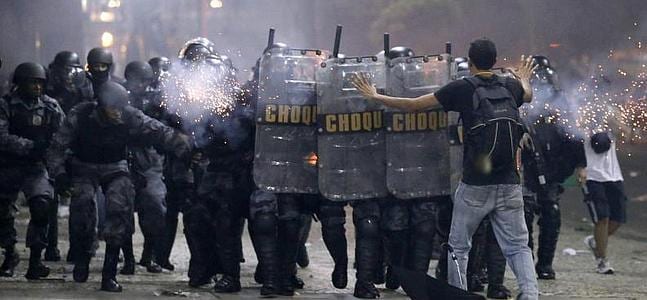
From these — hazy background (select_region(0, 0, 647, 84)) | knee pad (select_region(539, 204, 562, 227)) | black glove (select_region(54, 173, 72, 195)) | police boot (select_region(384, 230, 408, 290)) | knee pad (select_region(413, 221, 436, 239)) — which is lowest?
police boot (select_region(384, 230, 408, 290))

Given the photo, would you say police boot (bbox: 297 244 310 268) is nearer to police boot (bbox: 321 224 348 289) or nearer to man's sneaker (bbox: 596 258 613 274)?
police boot (bbox: 321 224 348 289)

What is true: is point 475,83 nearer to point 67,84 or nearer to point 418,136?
point 418,136

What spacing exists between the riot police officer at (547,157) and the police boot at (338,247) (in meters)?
1.71

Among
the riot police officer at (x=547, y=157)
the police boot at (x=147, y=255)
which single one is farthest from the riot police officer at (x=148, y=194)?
the riot police officer at (x=547, y=157)

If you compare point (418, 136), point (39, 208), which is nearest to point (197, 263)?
point (39, 208)

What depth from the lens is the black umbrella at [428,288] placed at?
A: 696 centimetres

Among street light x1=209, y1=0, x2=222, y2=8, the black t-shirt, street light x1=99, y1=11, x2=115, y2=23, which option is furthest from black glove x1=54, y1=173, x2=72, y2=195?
street light x1=99, y1=11, x2=115, y2=23

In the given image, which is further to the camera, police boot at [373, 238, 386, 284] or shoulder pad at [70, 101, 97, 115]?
police boot at [373, 238, 386, 284]

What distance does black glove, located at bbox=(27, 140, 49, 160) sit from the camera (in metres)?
9.66

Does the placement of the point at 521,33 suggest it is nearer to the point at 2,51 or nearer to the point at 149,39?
the point at 2,51

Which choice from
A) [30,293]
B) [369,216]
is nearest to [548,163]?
[369,216]

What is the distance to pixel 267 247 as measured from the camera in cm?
880

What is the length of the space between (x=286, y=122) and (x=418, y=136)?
3.28 ft

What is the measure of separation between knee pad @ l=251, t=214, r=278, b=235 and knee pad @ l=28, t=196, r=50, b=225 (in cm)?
189
